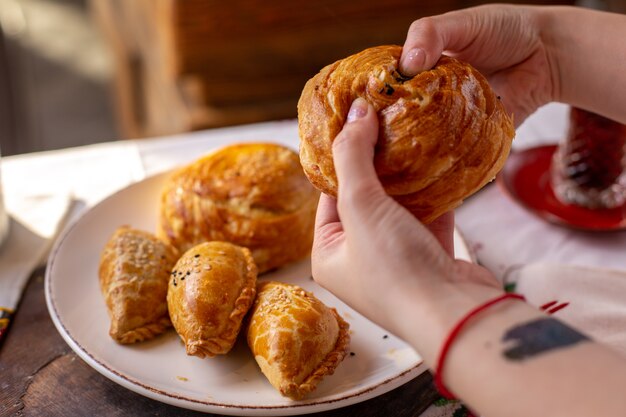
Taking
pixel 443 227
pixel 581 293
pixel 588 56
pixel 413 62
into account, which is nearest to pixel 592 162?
pixel 588 56

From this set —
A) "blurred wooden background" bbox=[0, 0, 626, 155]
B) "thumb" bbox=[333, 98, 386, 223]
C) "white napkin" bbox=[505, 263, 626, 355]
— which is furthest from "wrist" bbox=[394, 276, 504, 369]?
"blurred wooden background" bbox=[0, 0, 626, 155]

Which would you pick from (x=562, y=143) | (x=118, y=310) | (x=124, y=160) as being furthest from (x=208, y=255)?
(x=562, y=143)

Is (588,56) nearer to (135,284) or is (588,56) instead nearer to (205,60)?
(135,284)

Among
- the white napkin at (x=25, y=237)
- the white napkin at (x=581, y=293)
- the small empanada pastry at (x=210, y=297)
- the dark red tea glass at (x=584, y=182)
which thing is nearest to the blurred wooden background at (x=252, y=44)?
the white napkin at (x=25, y=237)

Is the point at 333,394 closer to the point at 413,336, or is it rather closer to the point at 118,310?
the point at 413,336

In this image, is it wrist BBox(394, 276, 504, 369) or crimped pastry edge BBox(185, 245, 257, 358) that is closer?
wrist BBox(394, 276, 504, 369)

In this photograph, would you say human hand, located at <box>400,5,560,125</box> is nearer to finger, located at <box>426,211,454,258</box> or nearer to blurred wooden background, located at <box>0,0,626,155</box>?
finger, located at <box>426,211,454,258</box>

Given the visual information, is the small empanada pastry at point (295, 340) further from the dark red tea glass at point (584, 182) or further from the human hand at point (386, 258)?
the dark red tea glass at point (584, 182)
